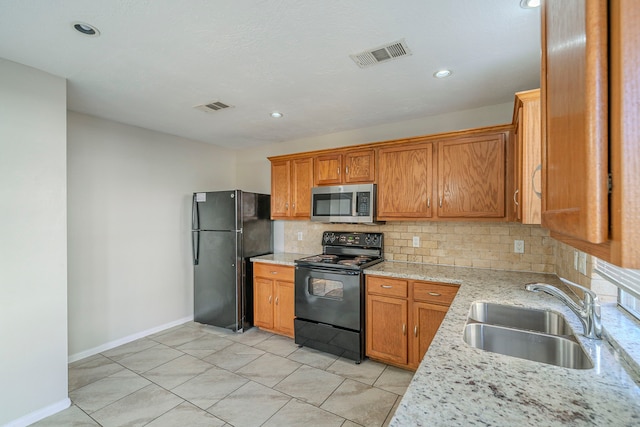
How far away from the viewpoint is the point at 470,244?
296cm

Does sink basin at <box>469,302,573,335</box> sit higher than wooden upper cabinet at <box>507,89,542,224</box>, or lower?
lower

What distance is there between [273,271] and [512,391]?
2.88 m

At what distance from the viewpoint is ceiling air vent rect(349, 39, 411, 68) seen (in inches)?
74.7

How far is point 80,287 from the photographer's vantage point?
3057 millimetres

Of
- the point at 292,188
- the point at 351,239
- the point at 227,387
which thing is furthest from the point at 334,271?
the point at 227,387

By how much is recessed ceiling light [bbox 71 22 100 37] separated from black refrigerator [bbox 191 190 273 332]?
6.67 feet

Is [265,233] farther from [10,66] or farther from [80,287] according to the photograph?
[10,66]

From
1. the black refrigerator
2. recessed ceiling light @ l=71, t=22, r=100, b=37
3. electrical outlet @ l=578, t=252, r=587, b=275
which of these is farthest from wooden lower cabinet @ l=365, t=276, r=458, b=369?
recessed ceiling light @ l=71, t=22, r=100, b=37

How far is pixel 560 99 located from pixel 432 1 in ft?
3.96

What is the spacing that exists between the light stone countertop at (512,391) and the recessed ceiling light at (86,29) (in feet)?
7.80

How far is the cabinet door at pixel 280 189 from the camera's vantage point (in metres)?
3.78

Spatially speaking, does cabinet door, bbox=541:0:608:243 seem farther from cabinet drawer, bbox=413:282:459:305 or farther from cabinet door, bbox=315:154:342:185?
cabinet door, bbox=315:154:342:185

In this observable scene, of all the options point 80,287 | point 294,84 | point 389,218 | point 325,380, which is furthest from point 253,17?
point 80,287

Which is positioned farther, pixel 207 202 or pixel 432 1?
pixel 207 202
